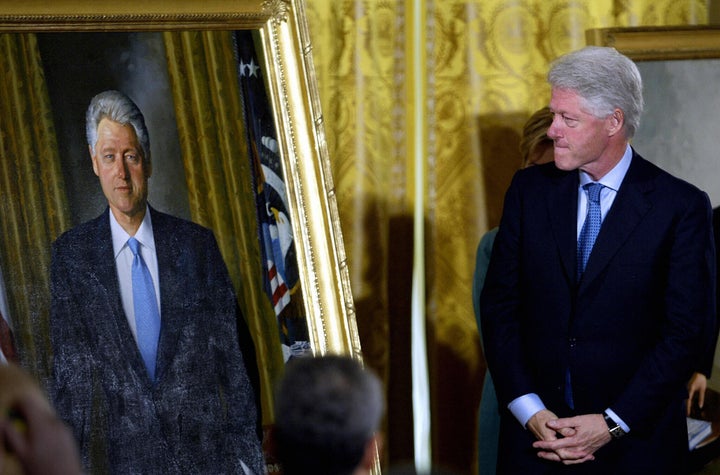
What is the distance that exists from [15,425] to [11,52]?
2494mm

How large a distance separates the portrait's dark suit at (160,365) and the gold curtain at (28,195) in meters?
0.05

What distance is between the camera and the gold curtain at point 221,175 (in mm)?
3975

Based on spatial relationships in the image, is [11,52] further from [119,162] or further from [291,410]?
[291,410]

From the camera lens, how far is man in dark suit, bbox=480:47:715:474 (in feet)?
11.8

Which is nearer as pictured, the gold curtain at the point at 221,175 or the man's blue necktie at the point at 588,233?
the man's blue necktie at the point at 588,233

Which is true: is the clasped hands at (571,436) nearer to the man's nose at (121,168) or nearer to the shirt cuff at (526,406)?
the shirt cuff at (526,406)

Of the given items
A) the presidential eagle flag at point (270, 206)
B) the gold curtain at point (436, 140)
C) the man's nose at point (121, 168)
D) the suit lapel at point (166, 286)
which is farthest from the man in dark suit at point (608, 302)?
the gold curtain at point (436, 140)

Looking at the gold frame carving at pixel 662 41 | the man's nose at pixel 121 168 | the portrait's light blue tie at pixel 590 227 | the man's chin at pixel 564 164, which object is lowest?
the portrait's light blue tie at pixel 590 227

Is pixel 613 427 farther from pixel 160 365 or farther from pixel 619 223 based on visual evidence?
pixel 160 365

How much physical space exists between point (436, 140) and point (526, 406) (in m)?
2.05

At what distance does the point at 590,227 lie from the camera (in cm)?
373

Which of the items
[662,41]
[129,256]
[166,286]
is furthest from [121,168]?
[662,41]

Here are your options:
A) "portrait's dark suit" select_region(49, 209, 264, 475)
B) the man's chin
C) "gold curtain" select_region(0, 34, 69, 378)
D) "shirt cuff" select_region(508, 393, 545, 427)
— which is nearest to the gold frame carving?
the man's chin

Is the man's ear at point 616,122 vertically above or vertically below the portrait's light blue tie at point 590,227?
above
